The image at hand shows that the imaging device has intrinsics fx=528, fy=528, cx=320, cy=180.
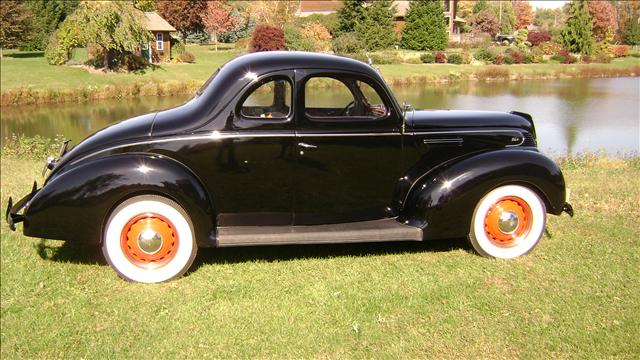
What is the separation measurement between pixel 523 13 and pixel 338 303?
43.9 meters

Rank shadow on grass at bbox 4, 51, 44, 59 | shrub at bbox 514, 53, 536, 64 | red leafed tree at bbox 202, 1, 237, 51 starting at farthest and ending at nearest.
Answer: shadow on grass at bbox 4, 51, 44, 59 < shrub at bbox 514, 53, 536, 64 < red leafed tree at bbox 202, 1, 237, 51

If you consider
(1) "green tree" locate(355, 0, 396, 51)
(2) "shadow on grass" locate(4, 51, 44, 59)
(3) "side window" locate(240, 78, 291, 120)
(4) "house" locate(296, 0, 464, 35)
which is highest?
(4) "house" locate(296, 0, 464, 35)

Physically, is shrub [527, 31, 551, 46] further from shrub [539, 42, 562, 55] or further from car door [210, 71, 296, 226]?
car door [210, 71, 296, 226]

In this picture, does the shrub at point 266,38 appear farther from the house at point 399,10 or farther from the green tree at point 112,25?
the house at point 399,10

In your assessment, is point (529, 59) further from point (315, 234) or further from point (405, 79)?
point (315, 234)

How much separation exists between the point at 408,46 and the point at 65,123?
79.0 ft

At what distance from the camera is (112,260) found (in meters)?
4.25

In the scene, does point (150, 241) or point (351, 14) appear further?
point (351, 14)

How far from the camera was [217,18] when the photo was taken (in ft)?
42.9

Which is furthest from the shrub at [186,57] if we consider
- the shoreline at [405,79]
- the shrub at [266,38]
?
the shrub at [266,38]

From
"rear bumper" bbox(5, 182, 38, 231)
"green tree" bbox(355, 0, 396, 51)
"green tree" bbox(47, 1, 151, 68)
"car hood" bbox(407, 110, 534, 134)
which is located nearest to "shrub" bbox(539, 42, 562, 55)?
"green tree" bbox(355, 0, 396, 51)

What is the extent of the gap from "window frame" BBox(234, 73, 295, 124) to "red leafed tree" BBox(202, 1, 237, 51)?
8564 mm

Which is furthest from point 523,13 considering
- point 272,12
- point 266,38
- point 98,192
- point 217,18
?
point 98,192

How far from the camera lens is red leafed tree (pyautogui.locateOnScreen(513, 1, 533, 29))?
38.7 metres
